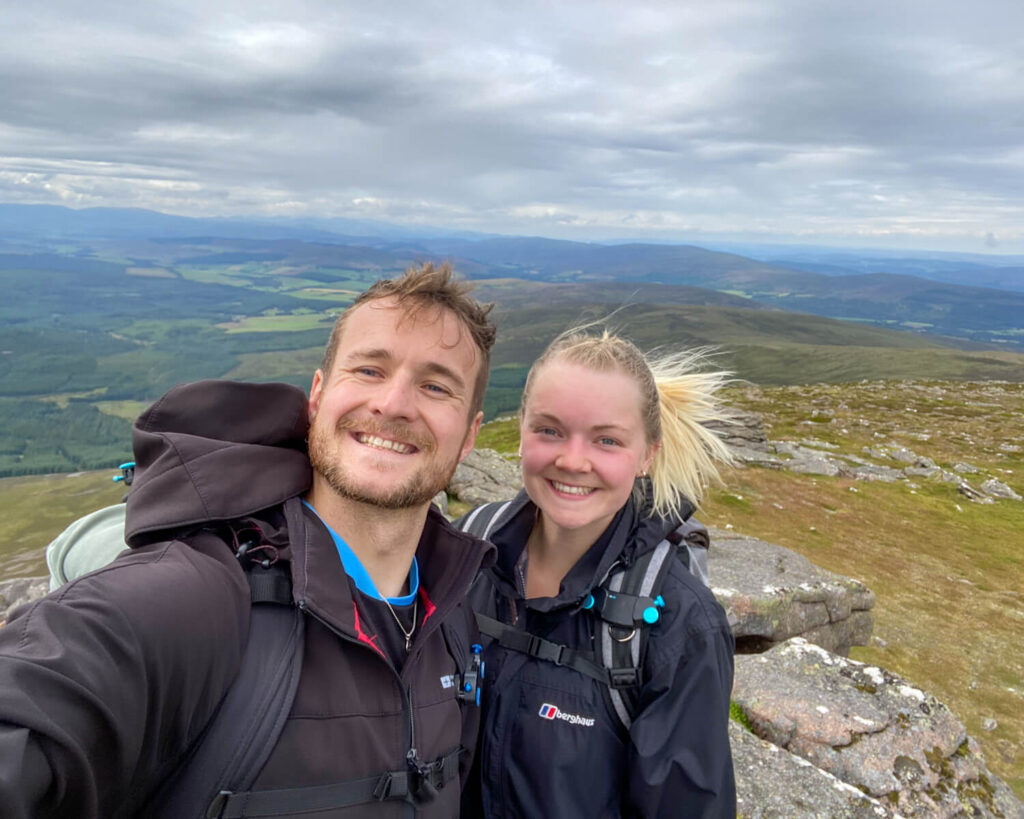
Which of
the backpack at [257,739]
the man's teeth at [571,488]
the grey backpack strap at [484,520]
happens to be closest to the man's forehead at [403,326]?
the man's teeth at [571,488]

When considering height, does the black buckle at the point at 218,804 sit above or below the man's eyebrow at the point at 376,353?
below

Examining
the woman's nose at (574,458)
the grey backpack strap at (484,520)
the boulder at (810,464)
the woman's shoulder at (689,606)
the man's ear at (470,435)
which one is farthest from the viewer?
the boulder at (810,464)

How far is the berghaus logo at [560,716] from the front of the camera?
4582 millimetres

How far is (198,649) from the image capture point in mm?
2656

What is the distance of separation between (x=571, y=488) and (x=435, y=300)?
6.67ft

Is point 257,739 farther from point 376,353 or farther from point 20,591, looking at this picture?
point 20,591

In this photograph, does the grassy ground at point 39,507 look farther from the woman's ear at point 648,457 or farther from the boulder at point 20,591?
the woman's ear at point 648,457

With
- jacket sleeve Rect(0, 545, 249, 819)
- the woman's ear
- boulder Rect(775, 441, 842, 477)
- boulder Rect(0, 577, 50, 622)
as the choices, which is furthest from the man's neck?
boulder Rect(775, 441, 842, 477)

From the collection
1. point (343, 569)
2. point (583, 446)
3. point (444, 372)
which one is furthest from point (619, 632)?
point (444, 372)

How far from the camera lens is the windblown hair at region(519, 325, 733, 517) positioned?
5.36 m

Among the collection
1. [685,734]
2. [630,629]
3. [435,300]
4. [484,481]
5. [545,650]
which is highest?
[435,300]

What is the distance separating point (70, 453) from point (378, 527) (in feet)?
686

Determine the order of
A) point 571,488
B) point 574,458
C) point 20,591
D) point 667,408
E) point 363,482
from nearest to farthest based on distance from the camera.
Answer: point 363,482
point 574,458
point 571,488
point 667,408
point 20,591

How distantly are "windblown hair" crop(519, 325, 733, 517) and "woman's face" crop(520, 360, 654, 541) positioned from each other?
0.12 meters
